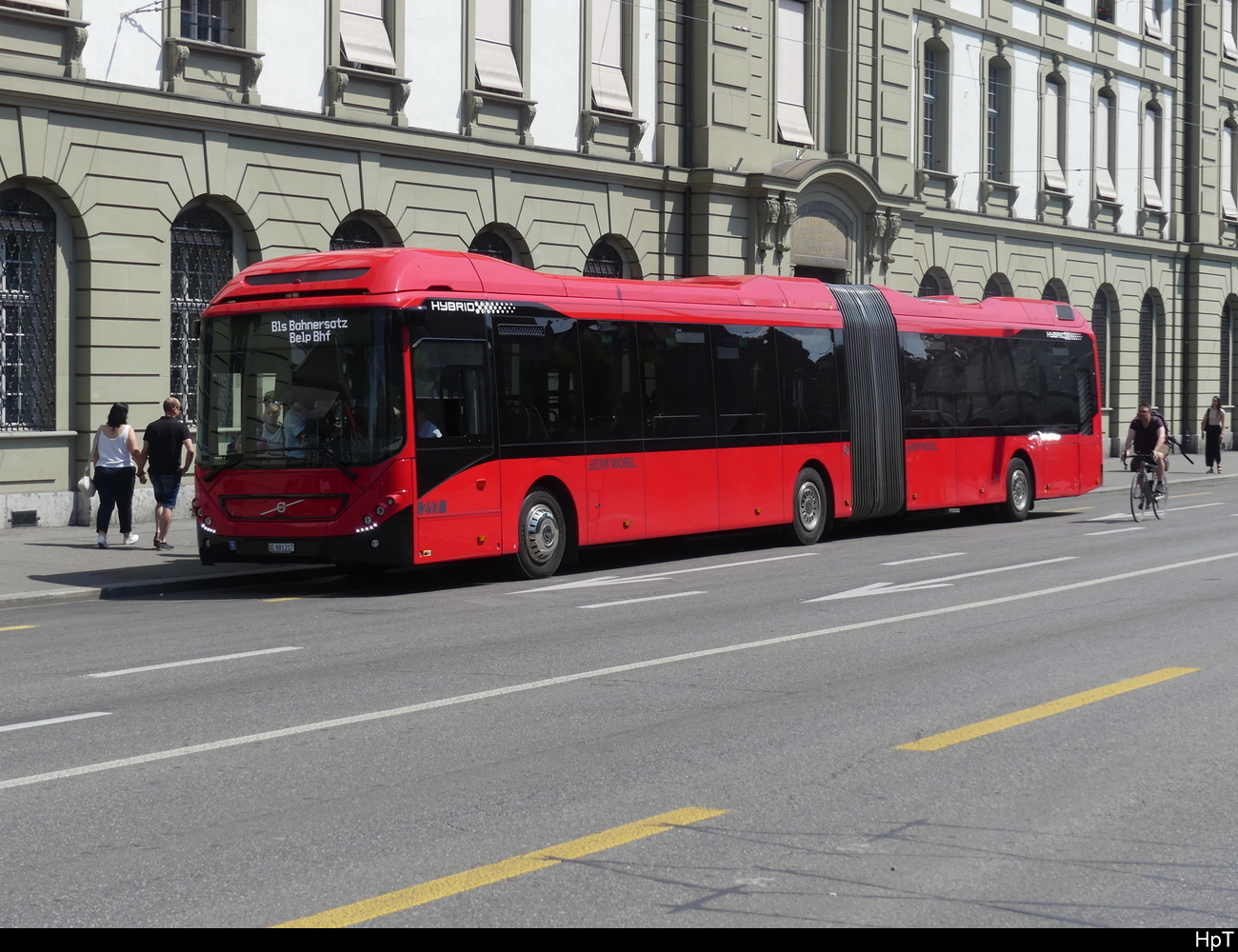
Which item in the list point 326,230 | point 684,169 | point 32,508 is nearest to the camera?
point 32,508

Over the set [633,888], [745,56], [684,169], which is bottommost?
[633,888]

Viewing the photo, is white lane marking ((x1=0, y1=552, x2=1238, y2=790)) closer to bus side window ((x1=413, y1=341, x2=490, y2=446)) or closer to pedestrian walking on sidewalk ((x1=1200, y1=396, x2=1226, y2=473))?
bus side window ((x1=413, y1=341, x2=490, y2=446))

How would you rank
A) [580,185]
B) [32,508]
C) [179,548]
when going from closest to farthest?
[179,548] < [32,508] < [580,185]

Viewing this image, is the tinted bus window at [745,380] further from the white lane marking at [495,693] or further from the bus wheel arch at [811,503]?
the white lane marking at [495,693]

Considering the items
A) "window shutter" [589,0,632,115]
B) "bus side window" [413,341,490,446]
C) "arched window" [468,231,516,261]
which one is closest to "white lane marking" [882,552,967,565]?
"bus side window" [413,341,490,446]

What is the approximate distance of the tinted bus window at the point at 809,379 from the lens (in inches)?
778

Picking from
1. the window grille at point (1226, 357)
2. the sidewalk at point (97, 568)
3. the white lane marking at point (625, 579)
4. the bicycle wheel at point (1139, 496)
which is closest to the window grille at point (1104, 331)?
the window grille at point (1226, 357)

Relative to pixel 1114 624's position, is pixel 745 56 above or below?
above

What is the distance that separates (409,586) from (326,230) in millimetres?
8614

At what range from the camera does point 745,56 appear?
29609mm

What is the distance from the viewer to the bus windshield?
14477 mm

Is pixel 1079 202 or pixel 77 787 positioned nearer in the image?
pixel 77 787

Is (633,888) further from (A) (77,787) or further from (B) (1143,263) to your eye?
(B) (1143,263)

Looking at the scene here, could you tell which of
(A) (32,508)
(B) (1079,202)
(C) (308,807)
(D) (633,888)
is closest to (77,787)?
(C) (308,807)
